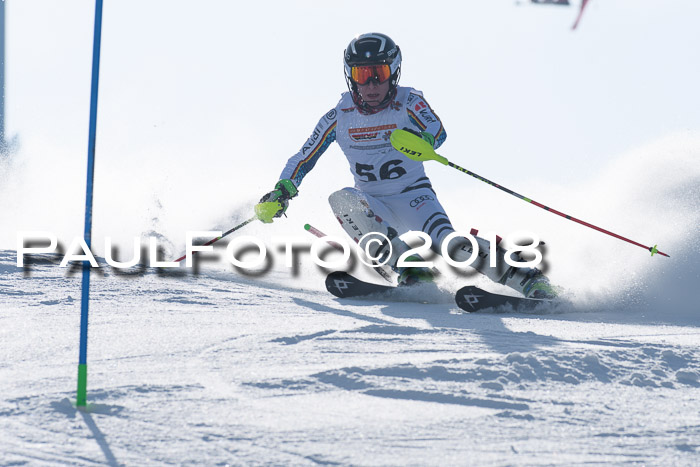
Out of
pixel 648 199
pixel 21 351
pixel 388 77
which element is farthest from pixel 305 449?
pixel 648 199

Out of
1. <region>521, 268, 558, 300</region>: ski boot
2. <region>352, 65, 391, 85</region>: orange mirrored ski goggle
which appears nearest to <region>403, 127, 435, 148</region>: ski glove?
<region>352, 65, 391, 85</region>: orange mirrored ski goggle

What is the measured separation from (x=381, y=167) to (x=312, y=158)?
59cm

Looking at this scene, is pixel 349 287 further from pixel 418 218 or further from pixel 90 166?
pixel 90 166

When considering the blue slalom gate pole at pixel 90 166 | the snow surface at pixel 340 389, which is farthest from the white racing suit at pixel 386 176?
the blue slalom gate pole at pixel 90 166

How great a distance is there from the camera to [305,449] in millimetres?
2098

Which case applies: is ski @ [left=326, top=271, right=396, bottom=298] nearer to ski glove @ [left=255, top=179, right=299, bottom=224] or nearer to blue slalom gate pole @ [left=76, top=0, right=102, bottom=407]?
ski glove @ [left=255, top=179, right=299, bottom=224]

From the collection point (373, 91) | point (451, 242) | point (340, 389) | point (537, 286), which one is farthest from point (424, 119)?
point (340, 389)

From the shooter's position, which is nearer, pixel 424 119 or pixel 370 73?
pixel 370 73

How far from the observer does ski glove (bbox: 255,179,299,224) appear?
609 centimetres

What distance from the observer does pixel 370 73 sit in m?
5.80

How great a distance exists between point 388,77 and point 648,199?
322cm

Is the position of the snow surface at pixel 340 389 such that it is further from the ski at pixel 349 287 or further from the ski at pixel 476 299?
the ski at pixel 349 287

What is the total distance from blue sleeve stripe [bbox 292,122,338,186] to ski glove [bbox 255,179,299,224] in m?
0.09

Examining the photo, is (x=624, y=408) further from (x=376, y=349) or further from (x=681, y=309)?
(x=681, y=309)
